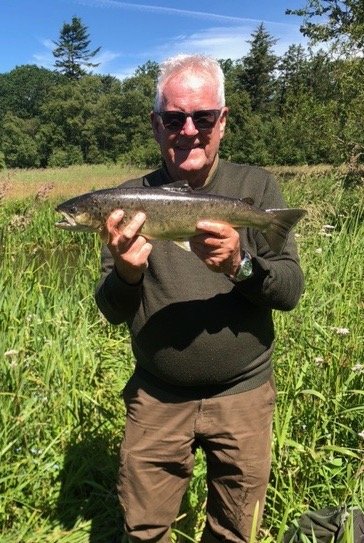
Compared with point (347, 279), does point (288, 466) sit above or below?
below

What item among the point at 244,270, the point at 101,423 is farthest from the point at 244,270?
the point at 101,423

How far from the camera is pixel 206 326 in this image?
1900mm

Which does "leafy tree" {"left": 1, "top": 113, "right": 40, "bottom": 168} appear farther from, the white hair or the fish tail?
the fish tail

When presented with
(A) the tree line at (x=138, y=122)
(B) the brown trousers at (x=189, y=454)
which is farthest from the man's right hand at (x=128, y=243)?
(A) the tree line at (x=138, y=122)

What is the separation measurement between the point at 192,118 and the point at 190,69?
0.20m

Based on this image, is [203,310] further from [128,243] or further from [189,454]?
[189,454]

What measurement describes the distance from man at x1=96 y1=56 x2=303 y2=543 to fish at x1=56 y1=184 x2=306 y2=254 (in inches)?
2.3

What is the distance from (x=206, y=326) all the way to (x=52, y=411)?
1541 millimetres

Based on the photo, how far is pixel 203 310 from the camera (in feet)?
6.22

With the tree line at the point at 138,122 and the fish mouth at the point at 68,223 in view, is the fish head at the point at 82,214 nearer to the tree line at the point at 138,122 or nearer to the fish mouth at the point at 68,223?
the fish mouth at the point at 68,223

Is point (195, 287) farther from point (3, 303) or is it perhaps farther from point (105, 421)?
point (3, 303)

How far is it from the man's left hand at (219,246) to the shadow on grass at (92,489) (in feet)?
5.66

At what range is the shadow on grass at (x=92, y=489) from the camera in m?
2.76

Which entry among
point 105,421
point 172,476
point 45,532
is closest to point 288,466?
point 172,476
